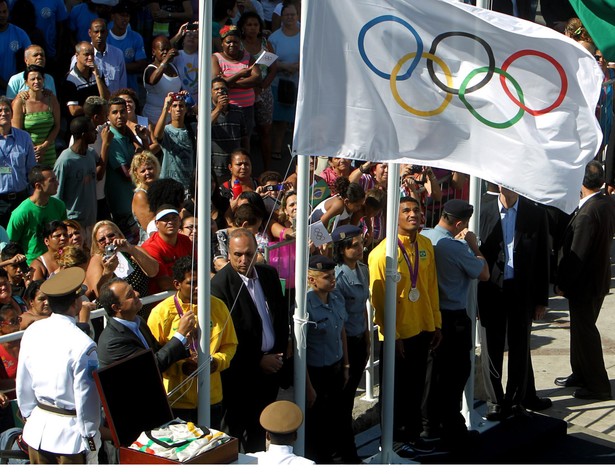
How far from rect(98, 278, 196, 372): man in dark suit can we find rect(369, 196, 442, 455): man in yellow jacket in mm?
2022

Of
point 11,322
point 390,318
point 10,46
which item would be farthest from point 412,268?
point 10,46

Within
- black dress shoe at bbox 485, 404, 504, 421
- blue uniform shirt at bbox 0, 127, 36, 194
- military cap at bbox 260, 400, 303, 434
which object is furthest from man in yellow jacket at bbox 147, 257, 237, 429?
blue uniform shirt at bbox 0, 127, 36, 194

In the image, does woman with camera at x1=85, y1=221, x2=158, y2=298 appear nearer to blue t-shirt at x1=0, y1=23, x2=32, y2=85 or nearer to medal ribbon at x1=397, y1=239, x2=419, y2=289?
medal ribbon at x1=397, y1=239, x2=419, y2=289

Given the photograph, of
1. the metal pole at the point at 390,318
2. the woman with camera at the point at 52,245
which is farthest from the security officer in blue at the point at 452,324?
the woman with camera at the point at 52,245

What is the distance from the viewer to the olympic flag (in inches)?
290

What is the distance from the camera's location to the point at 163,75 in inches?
525

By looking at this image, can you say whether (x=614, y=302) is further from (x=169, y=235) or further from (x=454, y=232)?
(x=169, y=235)

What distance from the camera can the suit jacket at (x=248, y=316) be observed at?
788 cm

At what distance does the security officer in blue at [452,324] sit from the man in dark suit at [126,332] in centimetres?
273

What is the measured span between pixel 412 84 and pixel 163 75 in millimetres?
6364

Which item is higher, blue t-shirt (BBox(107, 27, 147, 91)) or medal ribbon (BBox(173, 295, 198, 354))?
blue t-shirt (BBox(107, 27, 147, 91))

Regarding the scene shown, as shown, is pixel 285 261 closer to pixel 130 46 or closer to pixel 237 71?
pixel 237 71

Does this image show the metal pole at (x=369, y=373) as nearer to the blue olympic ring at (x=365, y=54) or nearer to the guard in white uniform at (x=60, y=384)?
the blue olympic ring at (x=365, y=54)

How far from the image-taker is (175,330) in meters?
7.44
